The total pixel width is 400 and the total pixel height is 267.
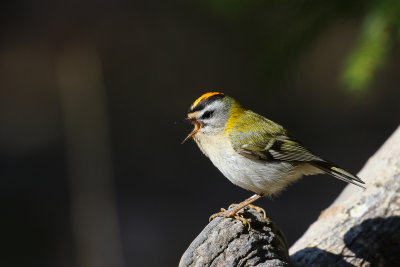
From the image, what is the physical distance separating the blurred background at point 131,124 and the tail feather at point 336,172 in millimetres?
2986

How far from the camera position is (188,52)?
1003cm

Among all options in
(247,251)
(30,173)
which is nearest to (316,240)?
(247,251)

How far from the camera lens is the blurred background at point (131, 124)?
7.46 m

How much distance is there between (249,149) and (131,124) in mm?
6109

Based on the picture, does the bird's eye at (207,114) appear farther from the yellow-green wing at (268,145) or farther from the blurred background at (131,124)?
the blurred background at (131,124)

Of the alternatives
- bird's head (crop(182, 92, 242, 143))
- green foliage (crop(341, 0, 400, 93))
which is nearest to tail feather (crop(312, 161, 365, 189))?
green foliage (crop(341, 0, 400, 93))

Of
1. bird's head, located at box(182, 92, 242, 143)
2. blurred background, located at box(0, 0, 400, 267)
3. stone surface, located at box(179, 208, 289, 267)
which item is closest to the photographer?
stone surface, located at box(179, 208, 289, 267)

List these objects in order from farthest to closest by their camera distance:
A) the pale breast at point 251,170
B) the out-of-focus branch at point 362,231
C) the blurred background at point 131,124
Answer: the blurred background at point 131,124 → the pale breast at point 251,170 → the out-of-focus branch at point 362,231

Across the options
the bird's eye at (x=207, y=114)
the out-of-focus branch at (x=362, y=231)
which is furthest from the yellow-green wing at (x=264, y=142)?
the out-of-focus branch at (x=362, y=231)

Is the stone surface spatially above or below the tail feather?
below

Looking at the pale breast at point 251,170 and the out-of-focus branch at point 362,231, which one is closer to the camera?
the out-of-focus branch at point 362,231

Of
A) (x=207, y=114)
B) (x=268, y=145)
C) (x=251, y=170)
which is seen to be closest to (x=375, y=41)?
(x=268, y=145)

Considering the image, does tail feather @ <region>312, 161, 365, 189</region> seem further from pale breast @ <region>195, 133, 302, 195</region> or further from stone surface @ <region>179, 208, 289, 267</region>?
stone surface @ <region>179, 208, 289, 267</region>

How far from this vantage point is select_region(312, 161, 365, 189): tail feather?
3.49 metres
